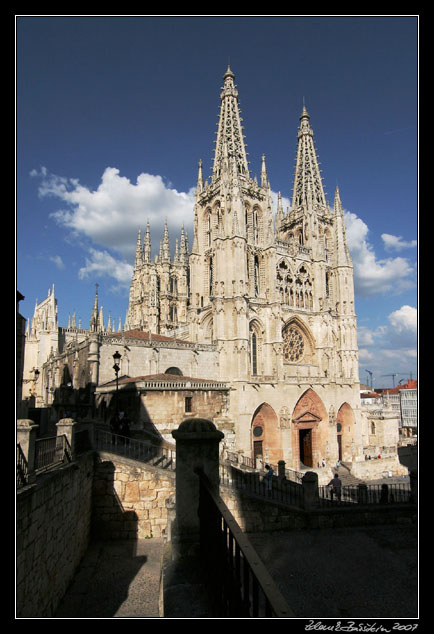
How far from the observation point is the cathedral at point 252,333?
2720 cm

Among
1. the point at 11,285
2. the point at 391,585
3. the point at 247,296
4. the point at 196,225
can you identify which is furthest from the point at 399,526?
the point at 196,225

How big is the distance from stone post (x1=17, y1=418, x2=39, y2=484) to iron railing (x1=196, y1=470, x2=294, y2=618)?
14.4 ft

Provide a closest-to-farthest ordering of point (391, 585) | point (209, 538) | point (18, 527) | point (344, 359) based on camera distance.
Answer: point (209, 538) → point (18, 527) → point (391, 585) → point (344, 359)

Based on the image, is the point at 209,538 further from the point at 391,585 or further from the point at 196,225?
the point at 196,225

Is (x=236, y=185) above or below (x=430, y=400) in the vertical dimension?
above

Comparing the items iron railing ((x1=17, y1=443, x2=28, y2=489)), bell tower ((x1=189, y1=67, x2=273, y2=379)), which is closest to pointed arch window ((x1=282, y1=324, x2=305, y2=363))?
bell tower ((x1=189, y1=67, x2=273, y2=379))

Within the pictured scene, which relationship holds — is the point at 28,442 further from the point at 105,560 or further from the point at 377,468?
the point at 377,468

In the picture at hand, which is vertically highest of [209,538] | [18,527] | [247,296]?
[247,296]

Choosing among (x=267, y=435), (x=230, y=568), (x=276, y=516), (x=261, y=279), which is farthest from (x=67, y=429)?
(x=261, y=279)

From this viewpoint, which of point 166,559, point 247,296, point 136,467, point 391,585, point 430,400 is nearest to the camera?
point 430,400

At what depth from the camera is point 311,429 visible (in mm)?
34375

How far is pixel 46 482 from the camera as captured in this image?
8094 mm

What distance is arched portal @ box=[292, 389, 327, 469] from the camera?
3347 cm

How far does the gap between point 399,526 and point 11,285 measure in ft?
49.3
